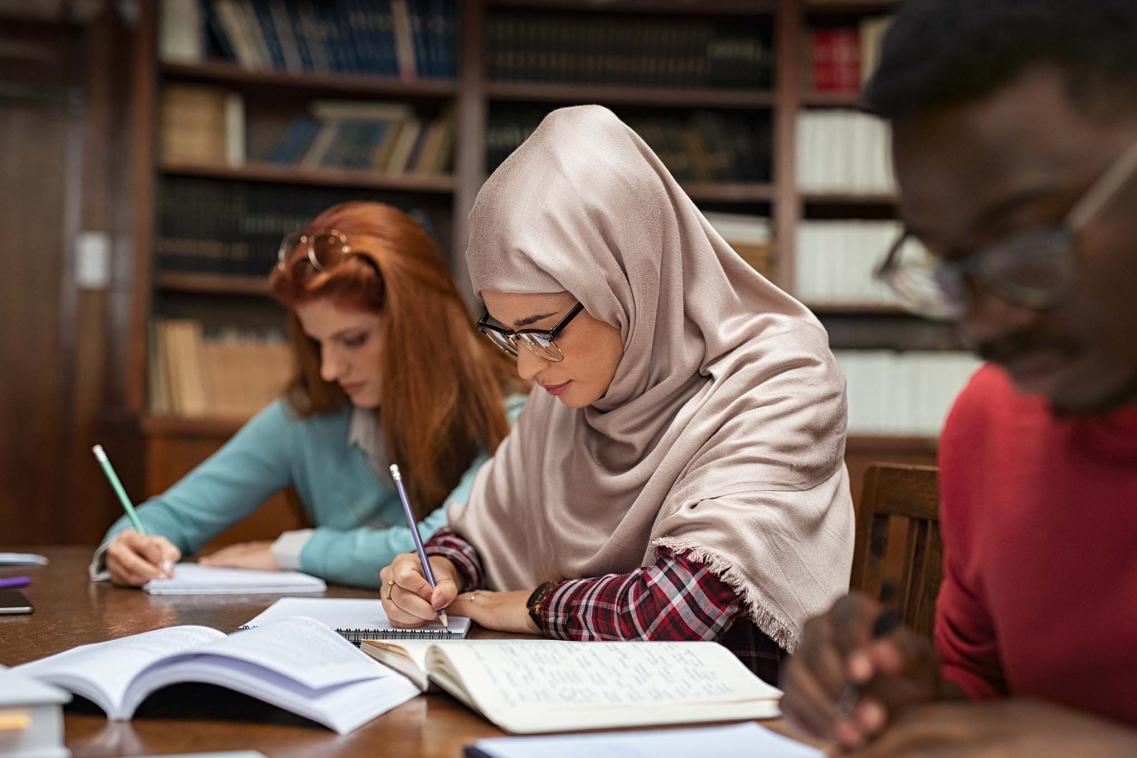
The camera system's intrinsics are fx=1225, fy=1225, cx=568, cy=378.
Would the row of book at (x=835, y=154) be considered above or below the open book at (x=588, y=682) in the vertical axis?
above

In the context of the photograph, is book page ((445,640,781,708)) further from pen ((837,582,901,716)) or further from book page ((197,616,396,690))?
pen ((837,582,901,716))

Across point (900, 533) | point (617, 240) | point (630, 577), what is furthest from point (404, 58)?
point (630, 577)

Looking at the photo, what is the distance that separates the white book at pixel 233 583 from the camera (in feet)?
6.12

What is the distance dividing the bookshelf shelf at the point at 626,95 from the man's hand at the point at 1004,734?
10.6 feet

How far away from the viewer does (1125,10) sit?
0.72 metres

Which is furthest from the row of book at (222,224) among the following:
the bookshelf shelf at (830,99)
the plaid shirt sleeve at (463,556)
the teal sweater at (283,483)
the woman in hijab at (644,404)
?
the woman in hijab at (644,404)

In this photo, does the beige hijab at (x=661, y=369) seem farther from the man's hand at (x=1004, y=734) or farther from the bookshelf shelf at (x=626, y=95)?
the bookshelf shelf at (x=626, y=95)

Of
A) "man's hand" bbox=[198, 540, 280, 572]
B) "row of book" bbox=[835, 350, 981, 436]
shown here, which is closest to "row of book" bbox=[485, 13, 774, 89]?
"row of book" bbox=[835, 350, 981, 436]

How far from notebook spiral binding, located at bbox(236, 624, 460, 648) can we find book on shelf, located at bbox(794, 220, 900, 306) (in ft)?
8.63

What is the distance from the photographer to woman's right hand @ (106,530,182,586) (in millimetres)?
1919

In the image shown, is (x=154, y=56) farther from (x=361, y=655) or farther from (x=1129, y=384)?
(x=1129, y=384)

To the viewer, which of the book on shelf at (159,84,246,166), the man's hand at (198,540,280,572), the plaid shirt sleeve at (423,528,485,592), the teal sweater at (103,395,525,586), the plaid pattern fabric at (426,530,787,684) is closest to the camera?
the plaid pattern fabric at (426,530,787,684)

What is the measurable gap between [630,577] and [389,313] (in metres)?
0.98

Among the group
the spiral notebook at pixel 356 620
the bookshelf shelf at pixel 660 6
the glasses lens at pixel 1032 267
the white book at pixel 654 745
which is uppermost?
the bookshelf shelf at pixel 660 6
